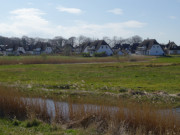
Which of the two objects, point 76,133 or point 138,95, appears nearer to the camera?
point 76,133

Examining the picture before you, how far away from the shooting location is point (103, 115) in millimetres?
11945

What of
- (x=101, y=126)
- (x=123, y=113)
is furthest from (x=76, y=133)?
(x=123, y=113)

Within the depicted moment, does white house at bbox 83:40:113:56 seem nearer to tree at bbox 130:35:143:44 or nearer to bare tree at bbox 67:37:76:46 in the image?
bare tree at bbox 67:37:76:46

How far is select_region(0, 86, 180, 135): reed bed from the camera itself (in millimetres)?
10852

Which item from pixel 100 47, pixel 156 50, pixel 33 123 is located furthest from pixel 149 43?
pixel 33 123

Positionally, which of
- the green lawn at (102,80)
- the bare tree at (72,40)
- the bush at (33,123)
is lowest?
the bush at (33,123)

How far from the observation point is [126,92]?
19.5 meters

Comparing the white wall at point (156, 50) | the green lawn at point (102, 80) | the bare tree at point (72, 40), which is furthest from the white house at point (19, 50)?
the green lawn at point (102, 80)

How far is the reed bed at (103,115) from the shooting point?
1085 cm

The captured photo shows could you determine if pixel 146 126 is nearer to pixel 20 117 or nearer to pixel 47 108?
pixel 47 108

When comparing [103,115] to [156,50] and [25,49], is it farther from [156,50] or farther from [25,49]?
[25,49]

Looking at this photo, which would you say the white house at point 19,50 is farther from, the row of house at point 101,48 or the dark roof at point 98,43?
the dark roof at point 98,43

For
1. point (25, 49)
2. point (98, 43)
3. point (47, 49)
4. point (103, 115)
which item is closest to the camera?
point (103, 115)

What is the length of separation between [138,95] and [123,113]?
7.11 m
